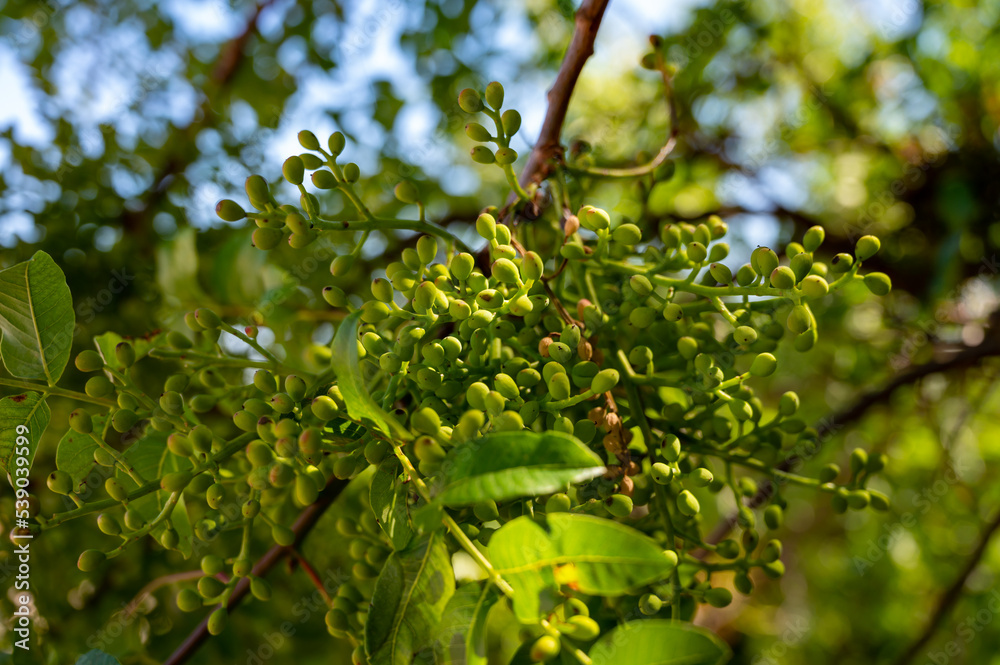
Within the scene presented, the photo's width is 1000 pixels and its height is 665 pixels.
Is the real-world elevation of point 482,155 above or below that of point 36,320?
above

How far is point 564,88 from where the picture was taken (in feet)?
2.41

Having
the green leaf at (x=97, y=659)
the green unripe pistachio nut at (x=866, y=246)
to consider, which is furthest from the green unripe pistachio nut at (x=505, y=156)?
the green leaf at (x=97, y=659)

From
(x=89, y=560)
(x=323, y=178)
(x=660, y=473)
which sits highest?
(x=323, y=178)

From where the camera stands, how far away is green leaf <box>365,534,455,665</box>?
0.50 m

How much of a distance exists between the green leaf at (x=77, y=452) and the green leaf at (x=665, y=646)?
1.66ft

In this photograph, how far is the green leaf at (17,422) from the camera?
2.00 feet

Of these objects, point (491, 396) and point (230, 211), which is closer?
point (491, 396)

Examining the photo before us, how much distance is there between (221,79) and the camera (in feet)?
5.46

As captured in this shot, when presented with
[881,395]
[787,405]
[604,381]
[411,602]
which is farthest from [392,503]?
[881,395]

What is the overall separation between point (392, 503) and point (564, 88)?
18.2 inches

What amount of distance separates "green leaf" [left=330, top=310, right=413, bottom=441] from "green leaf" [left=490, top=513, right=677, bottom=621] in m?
0.10

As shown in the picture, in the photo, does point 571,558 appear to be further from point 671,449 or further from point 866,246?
point 866,246

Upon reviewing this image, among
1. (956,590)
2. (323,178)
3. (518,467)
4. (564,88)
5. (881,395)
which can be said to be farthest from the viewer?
(956,590)

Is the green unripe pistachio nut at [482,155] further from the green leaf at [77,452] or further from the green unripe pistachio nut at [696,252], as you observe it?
the green leaf at [77,452]
